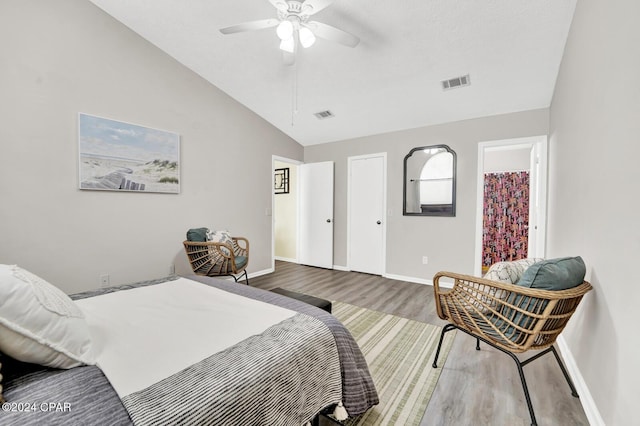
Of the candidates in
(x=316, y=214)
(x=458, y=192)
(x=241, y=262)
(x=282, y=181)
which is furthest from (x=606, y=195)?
(x=282, y=181)

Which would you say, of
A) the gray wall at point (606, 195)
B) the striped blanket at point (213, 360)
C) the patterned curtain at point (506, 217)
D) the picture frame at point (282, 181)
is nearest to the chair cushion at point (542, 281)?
the gray wall at point (606, 195)

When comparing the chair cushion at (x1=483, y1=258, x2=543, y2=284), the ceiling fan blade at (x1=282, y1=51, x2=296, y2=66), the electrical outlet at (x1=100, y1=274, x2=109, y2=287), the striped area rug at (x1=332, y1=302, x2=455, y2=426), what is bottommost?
the striped area rug at (x1=332, y1=302, x2=455, y2=426)

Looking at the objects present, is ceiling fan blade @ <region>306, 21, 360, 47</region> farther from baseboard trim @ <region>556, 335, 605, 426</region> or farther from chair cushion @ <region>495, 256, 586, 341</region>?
baseboard trim @ <region>556, 335, 605, 426</region>

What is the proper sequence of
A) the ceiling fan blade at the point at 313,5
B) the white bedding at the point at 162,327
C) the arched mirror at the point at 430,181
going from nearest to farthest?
the white bedding at the point at 162,327, the ceiling fan blade at the point at 313,5, the arched mirror at the point at 430,181

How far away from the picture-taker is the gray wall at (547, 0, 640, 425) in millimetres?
1115

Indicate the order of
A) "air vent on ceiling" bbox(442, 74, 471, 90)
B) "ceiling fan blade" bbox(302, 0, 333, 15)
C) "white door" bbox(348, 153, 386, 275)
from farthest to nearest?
"white door" bbox(348, 153, 386, 275), "air vent on ceiling" bbox(442, 74, 471, 90), "ceiling fan blade" bbox(302, 0, 333, 15)

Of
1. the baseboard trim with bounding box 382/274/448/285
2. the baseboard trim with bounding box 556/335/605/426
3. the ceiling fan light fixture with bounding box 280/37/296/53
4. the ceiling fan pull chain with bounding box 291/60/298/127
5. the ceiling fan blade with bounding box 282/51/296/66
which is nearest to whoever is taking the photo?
the baseboard trim with bounding box 556/335/605/426

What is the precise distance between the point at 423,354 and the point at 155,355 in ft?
6.20

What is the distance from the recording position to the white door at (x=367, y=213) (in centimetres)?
444

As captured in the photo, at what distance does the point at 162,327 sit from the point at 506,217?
17.7 ft

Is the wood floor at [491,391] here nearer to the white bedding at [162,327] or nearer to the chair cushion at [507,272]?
the chair cushion at [507,272]

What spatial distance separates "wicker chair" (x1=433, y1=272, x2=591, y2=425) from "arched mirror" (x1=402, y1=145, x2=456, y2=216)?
2.37 meters

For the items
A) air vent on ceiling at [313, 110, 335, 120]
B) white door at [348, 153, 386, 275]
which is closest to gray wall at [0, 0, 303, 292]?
air vent on ceiling at [313, 110, 335, 120]

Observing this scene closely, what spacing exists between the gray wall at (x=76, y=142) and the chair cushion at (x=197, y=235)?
0.79 ft
